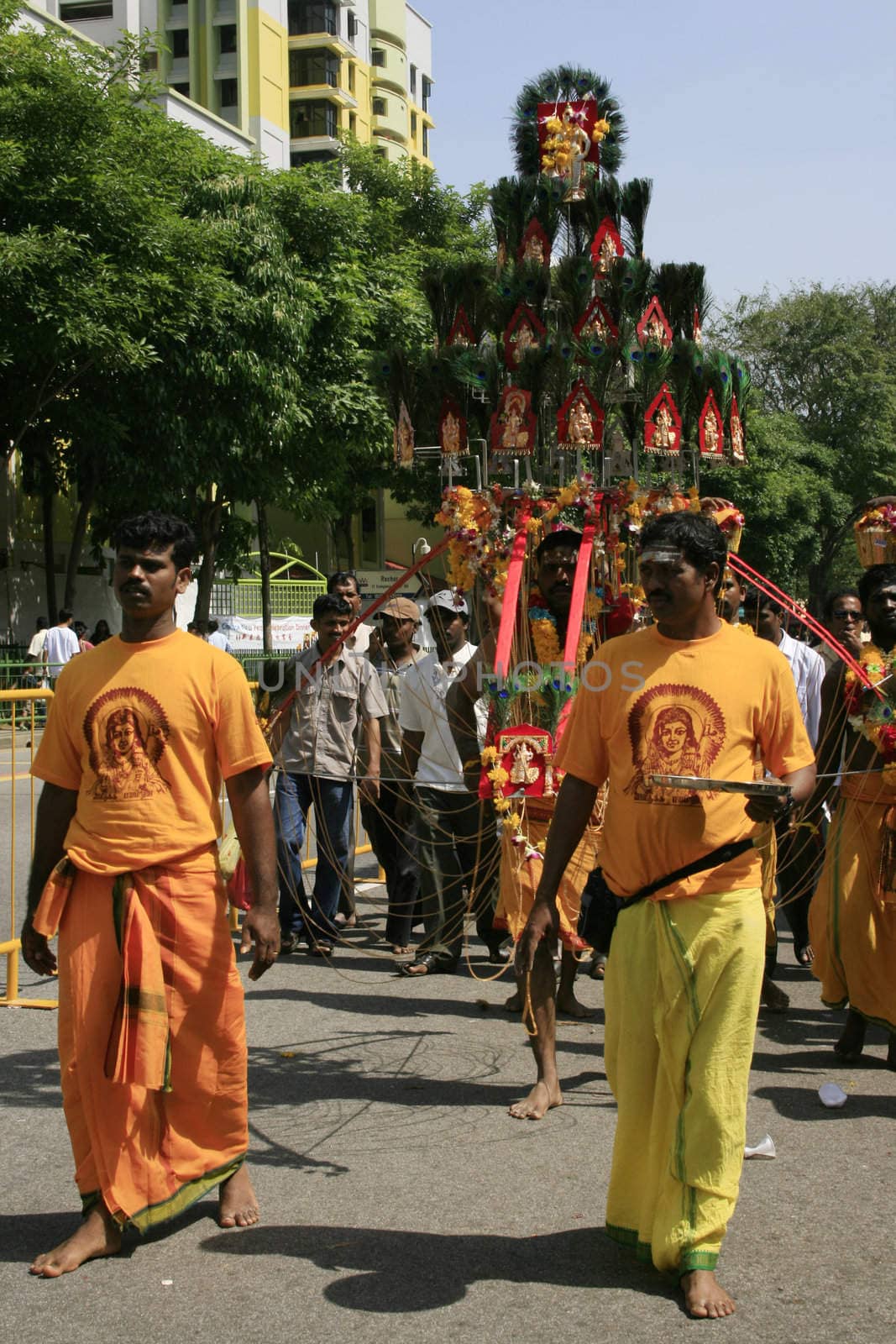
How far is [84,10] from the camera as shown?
49.8 meters

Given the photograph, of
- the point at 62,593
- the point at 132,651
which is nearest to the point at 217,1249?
the point at 132,651

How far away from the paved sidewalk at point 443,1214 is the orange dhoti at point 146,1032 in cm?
23

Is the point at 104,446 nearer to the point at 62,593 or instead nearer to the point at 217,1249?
the point at 62,593

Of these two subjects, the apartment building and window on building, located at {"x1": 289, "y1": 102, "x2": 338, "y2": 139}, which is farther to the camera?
window on building, located at {"x1": 289, "y1": 102, "x2": 338, "y2": 139}

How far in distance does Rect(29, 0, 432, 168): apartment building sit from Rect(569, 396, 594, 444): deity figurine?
31319mm

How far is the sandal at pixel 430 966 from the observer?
7.75 m

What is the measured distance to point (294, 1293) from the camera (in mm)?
3773

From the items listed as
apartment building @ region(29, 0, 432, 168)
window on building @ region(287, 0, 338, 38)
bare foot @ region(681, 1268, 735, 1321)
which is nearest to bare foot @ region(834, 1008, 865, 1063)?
bare foot @ region(681, 1268, 735, 1321)

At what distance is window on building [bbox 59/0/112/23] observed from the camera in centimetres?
4962

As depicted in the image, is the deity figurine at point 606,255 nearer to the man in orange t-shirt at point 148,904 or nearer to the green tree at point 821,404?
the man in orange t-shirt at point 148,904

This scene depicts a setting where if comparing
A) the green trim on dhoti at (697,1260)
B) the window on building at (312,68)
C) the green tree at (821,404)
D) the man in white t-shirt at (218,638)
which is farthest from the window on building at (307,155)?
the green trim on dhoti at (697,1260)

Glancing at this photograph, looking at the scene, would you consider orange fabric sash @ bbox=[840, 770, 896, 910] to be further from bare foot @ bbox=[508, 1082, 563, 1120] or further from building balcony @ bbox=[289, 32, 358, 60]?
building balcony @ bbox=[289, 32, 358, 60]

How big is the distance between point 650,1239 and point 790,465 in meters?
38.4

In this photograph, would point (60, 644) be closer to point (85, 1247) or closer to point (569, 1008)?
point (569, 1008)
